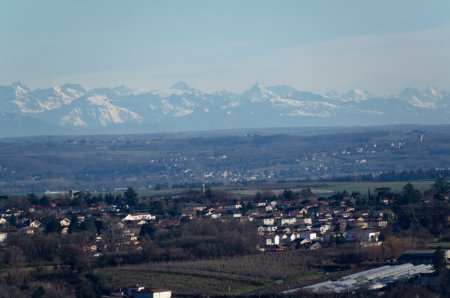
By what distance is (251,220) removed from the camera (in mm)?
41312

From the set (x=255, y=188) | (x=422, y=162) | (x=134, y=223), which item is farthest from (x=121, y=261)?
(x=422, y=162)

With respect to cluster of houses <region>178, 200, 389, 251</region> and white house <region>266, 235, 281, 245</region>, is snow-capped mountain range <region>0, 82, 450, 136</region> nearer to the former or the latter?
cluster of houses <region>178, 200, 389, 251</region>

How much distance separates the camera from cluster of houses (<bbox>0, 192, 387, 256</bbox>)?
Result: 1412 inches

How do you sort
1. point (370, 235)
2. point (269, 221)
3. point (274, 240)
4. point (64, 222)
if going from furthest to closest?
point (269, 221) < point (64, 222) < point (274, 240) < point (370, 235)

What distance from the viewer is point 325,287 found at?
1008 inches

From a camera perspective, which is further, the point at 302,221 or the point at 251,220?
the point at 302,221

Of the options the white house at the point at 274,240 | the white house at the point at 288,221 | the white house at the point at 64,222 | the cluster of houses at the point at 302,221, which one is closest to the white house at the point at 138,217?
the cluster of houses at the point at 302,221

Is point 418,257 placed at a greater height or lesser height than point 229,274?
greater

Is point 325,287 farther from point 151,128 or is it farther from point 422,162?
point 151,128

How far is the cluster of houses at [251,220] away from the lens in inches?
1412

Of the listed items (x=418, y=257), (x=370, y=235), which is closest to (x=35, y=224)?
(x=370, y=235)

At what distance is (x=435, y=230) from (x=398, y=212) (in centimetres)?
437

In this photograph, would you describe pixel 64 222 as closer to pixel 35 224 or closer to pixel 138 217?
pixel 35 224

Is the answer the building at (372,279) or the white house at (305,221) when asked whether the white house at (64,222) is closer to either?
the white house at (305,221)
